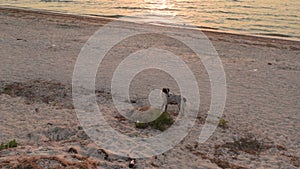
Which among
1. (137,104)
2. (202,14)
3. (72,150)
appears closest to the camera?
(72,150)

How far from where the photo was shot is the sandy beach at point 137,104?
8.43 m

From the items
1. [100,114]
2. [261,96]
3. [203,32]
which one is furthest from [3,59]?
[203,32]

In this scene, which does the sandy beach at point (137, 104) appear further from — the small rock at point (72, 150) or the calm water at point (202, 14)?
the calm water at point (202, 14)

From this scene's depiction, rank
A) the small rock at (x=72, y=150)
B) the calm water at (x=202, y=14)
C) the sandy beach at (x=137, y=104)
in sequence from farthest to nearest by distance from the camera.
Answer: the calm water at (x=202, y=14) < the sandy beach at (x=137, y=104) < the small rock at (x=72, y=150)

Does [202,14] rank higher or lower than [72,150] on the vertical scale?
higher

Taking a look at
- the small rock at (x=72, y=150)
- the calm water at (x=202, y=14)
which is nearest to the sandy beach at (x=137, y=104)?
the small rock at (x=72, y=150)

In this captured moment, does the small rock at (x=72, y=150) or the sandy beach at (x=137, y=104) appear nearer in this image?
the small rock at (x=72, y=150)

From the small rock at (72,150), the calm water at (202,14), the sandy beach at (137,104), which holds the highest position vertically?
the calm water at (202,14)

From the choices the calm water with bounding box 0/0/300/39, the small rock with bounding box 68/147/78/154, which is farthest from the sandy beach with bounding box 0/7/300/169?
the calm water with bounding box 0/0/300/39

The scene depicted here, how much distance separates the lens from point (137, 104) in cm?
1227

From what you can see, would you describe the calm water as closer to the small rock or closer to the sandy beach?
the sandy beach

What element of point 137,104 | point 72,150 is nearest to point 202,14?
point 137,104

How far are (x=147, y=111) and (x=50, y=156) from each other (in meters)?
3.81

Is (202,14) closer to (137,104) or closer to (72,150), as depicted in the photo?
(137,104)
